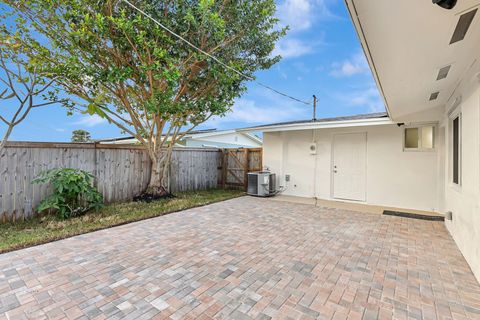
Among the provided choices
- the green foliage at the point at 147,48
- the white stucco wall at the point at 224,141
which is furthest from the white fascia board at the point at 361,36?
the white stucco wall at the point at 224,141

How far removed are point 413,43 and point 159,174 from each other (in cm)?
655

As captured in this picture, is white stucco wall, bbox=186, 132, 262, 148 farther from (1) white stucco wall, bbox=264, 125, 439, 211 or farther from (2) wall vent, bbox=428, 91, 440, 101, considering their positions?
(2) wall vent, bbox=428, 91, 440, 101

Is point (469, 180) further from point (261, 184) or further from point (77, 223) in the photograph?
point (77, 223)

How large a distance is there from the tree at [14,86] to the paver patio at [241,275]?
2570 mm

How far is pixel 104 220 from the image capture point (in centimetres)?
447

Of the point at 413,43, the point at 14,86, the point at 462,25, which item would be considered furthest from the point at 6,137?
the point at 462,25

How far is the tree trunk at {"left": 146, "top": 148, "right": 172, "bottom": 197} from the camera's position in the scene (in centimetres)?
677

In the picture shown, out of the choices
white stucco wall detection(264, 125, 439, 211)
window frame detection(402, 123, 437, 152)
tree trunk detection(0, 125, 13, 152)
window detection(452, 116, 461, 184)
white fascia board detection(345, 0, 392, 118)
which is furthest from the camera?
white stucco wall detection(264, 125, 439, 211)

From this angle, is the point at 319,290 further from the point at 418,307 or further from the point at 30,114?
the point at 30,114

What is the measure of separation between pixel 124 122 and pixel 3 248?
13.6 feet

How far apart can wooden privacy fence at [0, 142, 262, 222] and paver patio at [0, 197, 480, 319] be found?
1878 millimetres

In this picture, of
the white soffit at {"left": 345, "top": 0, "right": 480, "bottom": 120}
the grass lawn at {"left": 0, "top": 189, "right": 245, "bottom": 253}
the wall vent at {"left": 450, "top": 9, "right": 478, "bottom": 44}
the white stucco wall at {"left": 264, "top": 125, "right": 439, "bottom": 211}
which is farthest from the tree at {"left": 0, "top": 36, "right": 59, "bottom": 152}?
the white stucco wall at {"left": 264, "top": 125, "right": 439, "bottom": 211}

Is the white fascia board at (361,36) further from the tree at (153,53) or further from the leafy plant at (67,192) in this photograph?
the leafy plant at (67,192)

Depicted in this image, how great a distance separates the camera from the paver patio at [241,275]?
1.98 m
